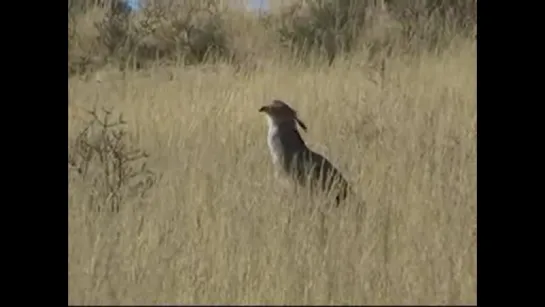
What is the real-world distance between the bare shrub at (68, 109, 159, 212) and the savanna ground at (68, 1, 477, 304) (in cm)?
6

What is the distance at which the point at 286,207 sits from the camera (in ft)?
13.7

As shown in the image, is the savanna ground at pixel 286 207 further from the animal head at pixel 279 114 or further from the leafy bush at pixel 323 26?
the leafy bush at pixel 323 26

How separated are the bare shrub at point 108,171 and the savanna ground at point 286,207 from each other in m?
0.06

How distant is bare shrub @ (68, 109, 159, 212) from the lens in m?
4.52

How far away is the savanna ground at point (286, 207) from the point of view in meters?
3.38

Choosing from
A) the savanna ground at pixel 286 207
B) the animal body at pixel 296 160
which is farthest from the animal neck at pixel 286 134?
the savanna ground at pixel 286 207

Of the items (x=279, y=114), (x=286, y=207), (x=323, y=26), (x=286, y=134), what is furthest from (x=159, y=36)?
(x=286, y=207)

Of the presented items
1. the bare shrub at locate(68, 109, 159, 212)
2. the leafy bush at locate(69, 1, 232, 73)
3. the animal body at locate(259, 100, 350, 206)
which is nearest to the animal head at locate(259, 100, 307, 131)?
the animal body at locate(259, 100, 350, 206)

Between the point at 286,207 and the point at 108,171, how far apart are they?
3.72 ft

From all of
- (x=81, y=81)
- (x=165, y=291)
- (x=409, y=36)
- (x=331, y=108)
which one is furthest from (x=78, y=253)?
(x=409, y=36)

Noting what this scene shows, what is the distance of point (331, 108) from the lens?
20.9 ft

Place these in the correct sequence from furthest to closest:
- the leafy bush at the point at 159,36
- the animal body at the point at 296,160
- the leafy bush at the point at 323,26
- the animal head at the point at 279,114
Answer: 1. the leafy bush at the point at 323,26
2. the leafy bush at the point at 159,36
3. the animal head at the point at 279,114
4. the animal body at the point at 296,160
